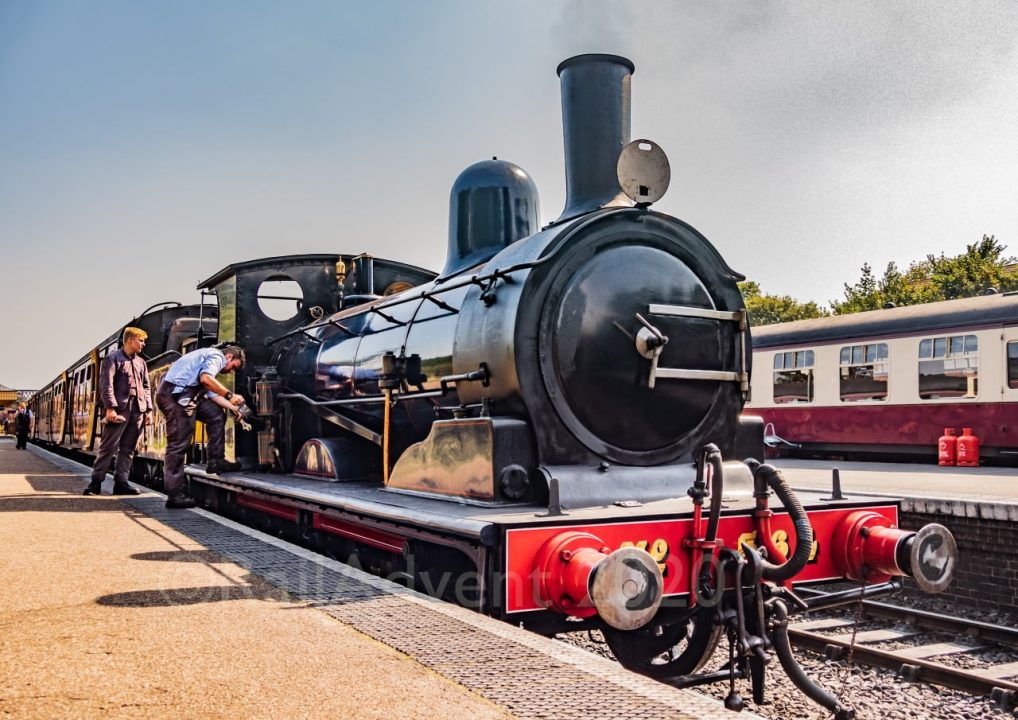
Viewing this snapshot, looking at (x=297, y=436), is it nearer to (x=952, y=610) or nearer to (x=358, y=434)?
(x=358, y=434)

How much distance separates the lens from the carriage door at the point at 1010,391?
39.3 ft

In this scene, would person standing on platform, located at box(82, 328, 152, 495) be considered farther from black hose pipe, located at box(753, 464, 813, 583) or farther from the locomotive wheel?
black hose pipe, located at box(753, 464, 813, 583)

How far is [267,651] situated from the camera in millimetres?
2805

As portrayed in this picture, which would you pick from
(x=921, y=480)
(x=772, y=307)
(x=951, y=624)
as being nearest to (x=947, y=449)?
(x=921, y=480)

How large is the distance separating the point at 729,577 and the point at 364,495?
2104 mm

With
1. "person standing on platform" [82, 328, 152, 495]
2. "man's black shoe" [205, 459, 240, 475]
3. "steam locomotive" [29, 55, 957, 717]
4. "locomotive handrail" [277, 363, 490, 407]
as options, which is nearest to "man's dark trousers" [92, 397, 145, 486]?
"person standing on platform" [82, 328, 152, 495]

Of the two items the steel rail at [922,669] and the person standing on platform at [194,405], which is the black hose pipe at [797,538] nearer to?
the steel rail at [922,669]

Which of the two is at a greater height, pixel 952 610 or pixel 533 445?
pixel 533 445

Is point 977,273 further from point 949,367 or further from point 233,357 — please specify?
point 233,357

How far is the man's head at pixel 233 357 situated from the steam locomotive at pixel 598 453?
164 centimetres

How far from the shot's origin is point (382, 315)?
562 centimetres

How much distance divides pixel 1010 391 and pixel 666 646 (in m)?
9.97

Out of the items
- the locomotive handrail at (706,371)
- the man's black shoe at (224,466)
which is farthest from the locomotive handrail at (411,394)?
the locomotive handrail at (706,371)

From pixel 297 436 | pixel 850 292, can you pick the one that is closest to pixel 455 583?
pixel 297 436
